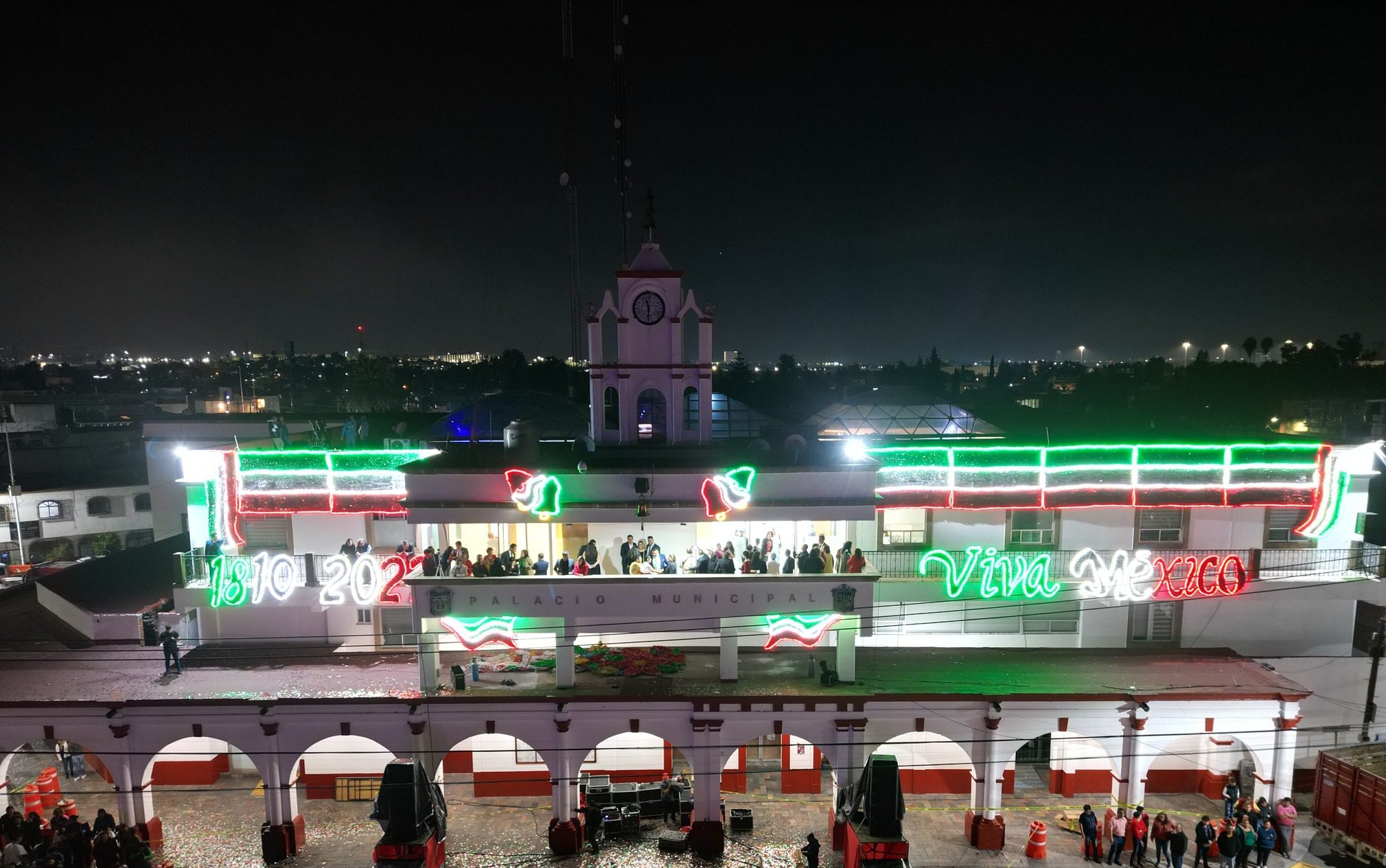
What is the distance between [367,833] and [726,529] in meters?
16.4

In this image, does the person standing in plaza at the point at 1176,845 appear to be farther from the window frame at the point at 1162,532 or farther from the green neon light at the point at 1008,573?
the window frame at the point at 1162,532

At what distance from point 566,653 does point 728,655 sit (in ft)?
18.1

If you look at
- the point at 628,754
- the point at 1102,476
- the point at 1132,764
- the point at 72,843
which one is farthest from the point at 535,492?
the point at 1132,764

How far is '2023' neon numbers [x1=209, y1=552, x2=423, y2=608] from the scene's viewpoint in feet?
88.1

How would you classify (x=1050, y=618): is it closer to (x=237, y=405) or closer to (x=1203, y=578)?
(x=1203, y=578)

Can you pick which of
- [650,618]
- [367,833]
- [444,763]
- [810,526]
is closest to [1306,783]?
[810,526]

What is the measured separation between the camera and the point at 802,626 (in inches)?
993

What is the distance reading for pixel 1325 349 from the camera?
93.6m

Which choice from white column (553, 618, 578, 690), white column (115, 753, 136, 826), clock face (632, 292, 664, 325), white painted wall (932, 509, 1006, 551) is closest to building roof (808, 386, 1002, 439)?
white painted wall (932, 509, 1006, 551)

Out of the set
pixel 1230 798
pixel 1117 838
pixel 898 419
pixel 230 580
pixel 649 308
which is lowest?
pixel 1117 838

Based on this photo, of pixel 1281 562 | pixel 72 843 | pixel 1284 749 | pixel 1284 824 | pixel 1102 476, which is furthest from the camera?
pixel 1281 562

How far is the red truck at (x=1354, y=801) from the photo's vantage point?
22.5m

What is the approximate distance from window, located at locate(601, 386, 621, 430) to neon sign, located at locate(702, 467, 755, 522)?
7.22 m

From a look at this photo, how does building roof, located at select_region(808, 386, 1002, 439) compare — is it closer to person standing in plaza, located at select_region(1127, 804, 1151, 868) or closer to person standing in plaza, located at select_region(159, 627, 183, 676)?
→ person standing in plaza, located at select_region(1127, 804, 1151, 868)
